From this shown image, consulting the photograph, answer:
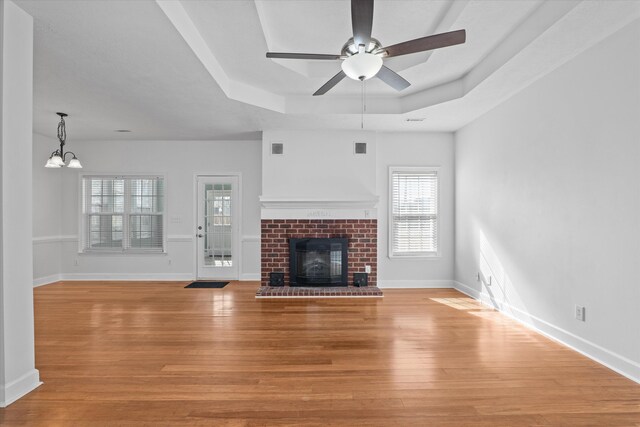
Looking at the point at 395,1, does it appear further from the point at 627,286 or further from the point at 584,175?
the point at 627,286

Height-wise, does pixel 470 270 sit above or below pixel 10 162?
below

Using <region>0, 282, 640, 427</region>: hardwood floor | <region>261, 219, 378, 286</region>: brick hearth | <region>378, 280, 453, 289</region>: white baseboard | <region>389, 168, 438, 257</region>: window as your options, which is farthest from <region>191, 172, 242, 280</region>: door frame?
<region>389, 168, 438, 257</region>: window

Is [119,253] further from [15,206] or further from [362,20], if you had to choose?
[362,20]

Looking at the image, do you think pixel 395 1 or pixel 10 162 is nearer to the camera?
pixel 10 162

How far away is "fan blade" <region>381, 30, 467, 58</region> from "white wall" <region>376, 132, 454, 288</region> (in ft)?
11.2

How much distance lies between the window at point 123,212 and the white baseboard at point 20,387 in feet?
13.8

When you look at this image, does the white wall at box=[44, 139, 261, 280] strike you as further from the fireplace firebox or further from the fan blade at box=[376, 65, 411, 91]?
the fan blade at box=[376, 65, 411, 91]

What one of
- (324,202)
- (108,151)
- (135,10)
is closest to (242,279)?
(324,202)

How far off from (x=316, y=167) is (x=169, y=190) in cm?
290

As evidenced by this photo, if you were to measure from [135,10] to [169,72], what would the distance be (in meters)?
1.08

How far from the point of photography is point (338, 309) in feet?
15.1

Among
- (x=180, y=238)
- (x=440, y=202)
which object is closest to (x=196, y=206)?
(x=180, y=238)

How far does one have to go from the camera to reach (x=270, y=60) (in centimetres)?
376

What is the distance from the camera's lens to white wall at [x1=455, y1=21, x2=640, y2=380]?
106 inches
